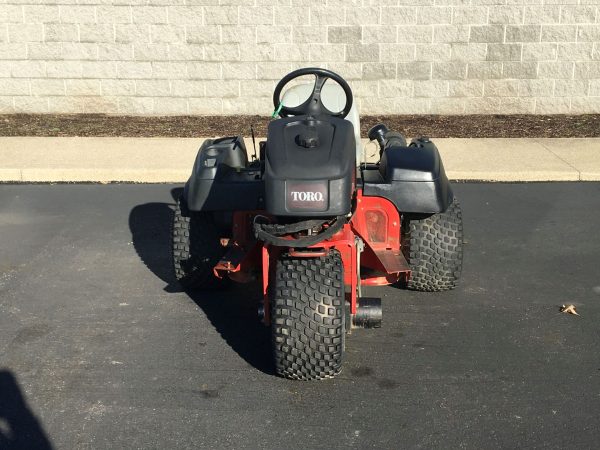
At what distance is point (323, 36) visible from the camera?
10.2 m

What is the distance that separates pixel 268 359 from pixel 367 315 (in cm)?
61

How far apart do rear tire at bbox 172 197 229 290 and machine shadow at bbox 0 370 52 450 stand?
135 centimetres

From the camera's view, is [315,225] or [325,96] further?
[325,96]

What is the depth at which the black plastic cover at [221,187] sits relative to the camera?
16.4 ft

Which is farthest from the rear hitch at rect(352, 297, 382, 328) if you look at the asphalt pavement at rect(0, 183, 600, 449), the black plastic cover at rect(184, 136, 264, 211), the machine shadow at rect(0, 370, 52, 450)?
the machine shadow at rect(0, 370, 52, 450)

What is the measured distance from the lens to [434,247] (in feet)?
17.5

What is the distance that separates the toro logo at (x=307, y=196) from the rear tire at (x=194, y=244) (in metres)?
1.44

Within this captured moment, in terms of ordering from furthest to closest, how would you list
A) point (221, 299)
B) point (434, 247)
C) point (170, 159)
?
point (170, 159), point (221, 299), point (434, 247)

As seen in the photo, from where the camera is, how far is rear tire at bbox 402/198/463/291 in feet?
17.5

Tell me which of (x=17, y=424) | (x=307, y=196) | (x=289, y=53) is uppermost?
(x=289, y=53)

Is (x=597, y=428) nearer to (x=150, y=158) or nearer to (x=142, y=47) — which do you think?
(x=150, y=158)

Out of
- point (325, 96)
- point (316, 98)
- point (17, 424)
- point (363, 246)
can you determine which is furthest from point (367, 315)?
point (17, 424)

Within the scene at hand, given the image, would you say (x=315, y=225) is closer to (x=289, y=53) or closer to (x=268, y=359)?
(x=268, y=359)

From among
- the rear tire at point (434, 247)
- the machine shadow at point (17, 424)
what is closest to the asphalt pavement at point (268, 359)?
the machine shadow at point (17, 424)
